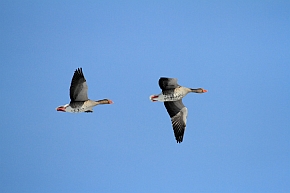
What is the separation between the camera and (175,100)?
3556 cm

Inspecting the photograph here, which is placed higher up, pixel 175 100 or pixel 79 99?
pixel 175 100

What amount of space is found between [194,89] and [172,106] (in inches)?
62.8

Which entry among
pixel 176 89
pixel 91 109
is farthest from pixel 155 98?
pixel 91 109

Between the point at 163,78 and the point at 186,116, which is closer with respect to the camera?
the point at 163,78

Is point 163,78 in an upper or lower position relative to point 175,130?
upper

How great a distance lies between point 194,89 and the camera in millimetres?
36094

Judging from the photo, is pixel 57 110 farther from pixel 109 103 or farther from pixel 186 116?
pixel 186 116

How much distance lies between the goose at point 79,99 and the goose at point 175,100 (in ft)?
9.33

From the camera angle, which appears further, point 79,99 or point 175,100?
point 175,100

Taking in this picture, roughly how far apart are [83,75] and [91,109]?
2111 millimetres

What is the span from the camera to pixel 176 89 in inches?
1375

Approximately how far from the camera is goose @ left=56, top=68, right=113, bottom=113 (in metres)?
34.0

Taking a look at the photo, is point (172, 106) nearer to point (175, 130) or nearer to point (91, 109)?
point (175, 130)

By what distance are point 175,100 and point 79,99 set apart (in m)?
5.13
